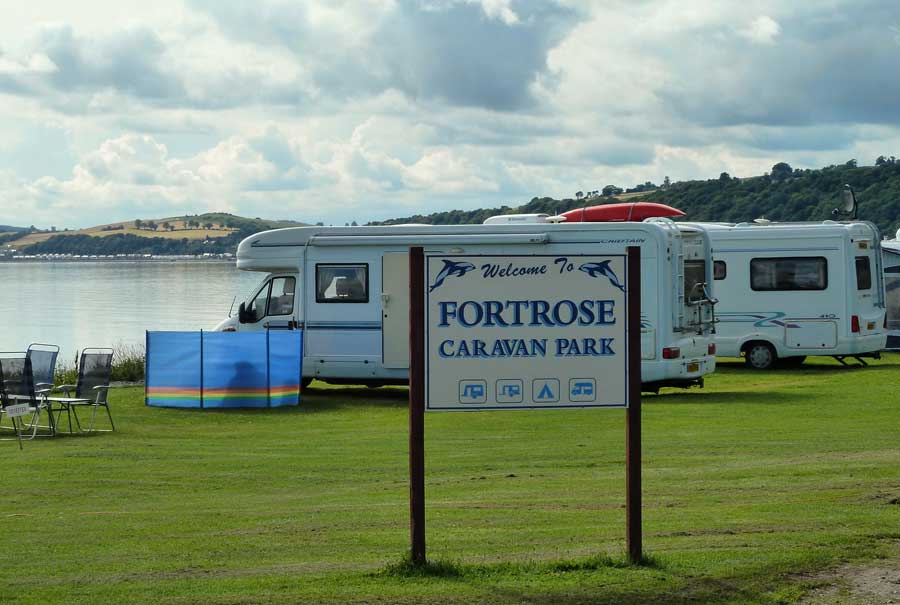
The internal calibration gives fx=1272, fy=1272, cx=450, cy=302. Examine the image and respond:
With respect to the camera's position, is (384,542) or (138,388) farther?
(138,388)

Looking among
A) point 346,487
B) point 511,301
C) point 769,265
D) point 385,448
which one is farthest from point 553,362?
point 769,265

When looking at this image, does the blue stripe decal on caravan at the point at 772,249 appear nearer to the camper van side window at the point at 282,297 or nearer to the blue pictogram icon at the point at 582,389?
the camper van side window at the point at 282,297

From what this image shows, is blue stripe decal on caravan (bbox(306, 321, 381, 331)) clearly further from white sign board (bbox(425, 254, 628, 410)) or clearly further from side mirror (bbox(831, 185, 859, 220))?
white sign board (bbox(425, 254, 628, 410))

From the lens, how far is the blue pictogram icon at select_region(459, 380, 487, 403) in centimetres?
727

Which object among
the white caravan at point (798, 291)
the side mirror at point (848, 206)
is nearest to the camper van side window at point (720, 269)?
the white caravan at point (798, 291)

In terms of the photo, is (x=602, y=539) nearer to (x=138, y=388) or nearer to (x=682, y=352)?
(x=682, y=352)

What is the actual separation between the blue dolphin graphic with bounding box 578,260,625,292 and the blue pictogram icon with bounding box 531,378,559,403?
2.15 ft

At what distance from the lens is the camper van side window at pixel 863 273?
76.0ft

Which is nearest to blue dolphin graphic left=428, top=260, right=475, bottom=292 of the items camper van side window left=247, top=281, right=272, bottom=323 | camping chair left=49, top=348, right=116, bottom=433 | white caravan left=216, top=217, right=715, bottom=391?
camping chair left=49, top=348, right=116, bottom=433

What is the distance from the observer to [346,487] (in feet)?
35.5

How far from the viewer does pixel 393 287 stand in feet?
60.6

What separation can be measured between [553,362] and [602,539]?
1333mm

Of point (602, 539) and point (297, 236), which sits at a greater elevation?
point (297, 236)

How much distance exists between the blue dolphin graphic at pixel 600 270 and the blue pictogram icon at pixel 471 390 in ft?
2.89
